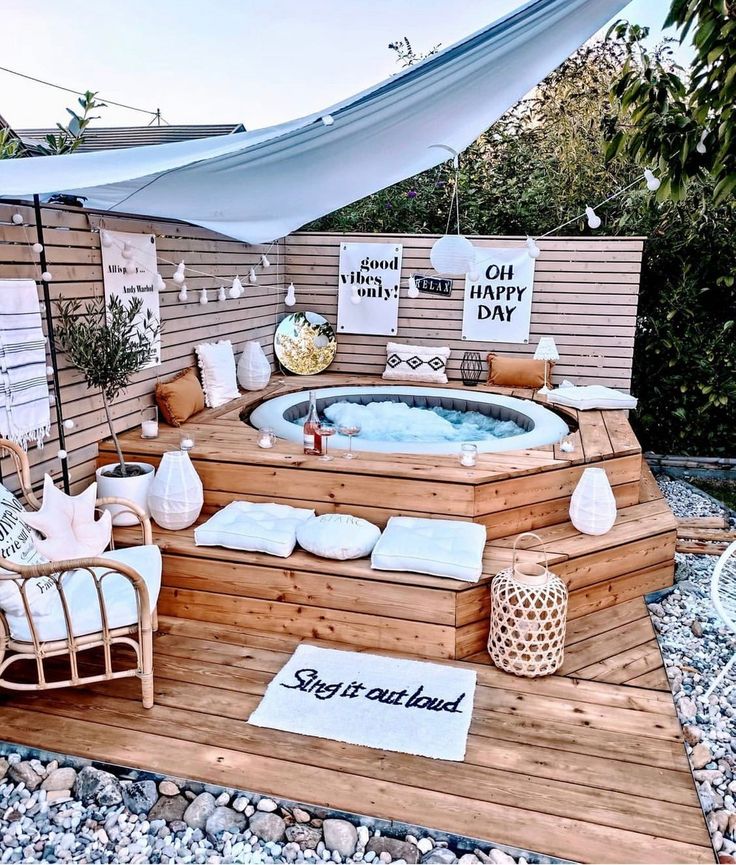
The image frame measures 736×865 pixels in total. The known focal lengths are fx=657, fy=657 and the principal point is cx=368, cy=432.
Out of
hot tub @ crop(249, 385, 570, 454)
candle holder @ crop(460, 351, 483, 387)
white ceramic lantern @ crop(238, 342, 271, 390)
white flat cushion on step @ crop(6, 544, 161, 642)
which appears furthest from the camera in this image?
candle holder @ crop(460, 351, 483, 387)

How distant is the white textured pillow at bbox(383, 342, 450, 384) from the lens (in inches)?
249

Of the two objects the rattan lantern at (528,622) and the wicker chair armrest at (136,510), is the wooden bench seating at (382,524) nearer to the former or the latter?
the rattan lantern at (528,622)

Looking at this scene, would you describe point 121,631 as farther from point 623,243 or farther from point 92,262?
point 623,243

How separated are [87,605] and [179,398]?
2136mm

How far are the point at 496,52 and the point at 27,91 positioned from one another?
913 cm

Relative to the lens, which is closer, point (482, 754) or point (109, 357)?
point (482, 754)

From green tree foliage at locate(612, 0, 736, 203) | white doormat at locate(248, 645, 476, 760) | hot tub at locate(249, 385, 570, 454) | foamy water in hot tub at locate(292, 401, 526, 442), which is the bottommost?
white doormat at locate(248, 645, 476, 760)

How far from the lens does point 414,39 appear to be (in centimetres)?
771

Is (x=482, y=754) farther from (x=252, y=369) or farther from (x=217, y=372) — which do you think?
(x=252, y=369)

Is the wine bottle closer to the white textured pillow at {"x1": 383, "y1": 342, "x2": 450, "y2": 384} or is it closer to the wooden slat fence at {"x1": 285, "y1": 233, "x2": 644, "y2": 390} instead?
the white textured pillow at {"x1": 383, "y1": 342, "x2": 450, "y2": 384}

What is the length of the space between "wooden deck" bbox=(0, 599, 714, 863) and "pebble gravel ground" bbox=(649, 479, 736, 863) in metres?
0.10

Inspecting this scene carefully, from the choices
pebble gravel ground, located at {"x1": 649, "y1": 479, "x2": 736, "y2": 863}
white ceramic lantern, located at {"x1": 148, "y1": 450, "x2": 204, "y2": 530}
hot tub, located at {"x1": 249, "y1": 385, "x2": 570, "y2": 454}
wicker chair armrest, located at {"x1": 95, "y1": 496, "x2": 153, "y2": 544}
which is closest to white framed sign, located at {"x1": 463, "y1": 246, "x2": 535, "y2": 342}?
hot tub, located at {"x1": 249, "y1": 385, "x2": 570, "y2": 454}

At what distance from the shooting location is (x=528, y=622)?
8.89ft

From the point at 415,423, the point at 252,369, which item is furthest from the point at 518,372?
the point at 252,369
